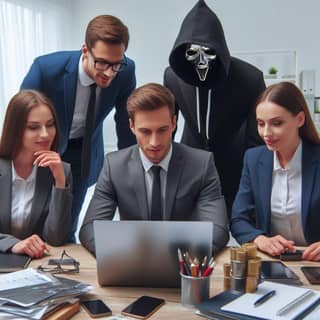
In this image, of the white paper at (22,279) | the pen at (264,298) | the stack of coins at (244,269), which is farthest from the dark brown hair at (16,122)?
the pen at (264,298)

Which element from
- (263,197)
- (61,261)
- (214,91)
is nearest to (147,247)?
(61,261)

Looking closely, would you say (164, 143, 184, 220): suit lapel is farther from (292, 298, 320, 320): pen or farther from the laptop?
(292, 298, 320, 320): pen

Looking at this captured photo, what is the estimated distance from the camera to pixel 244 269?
1123 mm

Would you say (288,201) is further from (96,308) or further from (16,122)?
(16,122)

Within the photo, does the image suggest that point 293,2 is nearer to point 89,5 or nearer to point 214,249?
point 89,5

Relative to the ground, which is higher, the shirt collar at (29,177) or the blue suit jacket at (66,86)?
the blue suit jacket at (66,86)

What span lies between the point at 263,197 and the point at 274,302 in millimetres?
678

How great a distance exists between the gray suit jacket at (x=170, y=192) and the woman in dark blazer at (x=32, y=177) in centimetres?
14

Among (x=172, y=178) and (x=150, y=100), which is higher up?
(x=150, y=100)

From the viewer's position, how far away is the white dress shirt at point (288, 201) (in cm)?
166

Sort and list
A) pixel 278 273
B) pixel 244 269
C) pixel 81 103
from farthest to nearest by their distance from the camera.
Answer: pixel 81 103 < pixel 278 273 < pixel 244 269

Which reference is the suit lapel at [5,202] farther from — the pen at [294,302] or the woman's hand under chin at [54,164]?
the pen at [294,302]

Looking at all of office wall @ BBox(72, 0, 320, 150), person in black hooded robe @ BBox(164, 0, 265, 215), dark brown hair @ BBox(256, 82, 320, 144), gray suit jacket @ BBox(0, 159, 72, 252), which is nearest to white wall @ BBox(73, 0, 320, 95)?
office wall @ BBox(72, 0, 320, 150)

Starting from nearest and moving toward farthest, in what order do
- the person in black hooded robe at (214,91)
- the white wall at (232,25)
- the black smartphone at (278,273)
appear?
the black smartphone at (278,273) → the person in black hooded robe at (214,91) → the white wall at (232,25)
